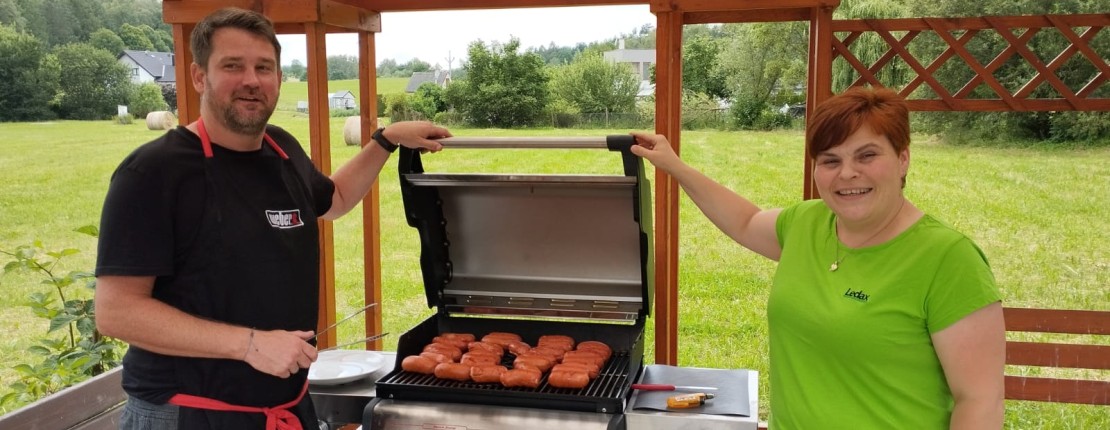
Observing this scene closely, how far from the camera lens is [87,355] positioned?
4094 mm

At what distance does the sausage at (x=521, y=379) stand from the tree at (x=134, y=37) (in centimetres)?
426

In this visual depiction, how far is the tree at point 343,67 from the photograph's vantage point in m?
4.00

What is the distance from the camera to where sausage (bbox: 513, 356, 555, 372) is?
8.12ft

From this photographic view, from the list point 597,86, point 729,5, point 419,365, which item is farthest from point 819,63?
point 597,86

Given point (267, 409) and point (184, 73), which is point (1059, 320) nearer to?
point (267, 409)

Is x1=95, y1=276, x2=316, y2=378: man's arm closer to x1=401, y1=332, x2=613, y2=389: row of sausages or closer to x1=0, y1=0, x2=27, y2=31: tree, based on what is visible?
x1=401, y1=332, x2=613, y2=389: row of sausages

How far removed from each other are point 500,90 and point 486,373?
2.68 m

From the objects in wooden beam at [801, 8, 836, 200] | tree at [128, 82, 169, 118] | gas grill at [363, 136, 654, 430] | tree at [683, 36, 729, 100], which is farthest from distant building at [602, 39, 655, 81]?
tree at [128, 82, 169, 118]

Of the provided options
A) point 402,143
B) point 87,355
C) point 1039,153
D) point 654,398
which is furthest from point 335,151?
point 1039,153

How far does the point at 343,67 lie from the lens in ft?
13.6

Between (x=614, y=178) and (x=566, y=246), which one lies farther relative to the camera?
(x=566, y=246)

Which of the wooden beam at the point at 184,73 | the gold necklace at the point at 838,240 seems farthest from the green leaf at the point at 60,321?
the gold necklace at the point at 838,240

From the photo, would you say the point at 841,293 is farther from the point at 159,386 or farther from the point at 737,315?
the point at 737,315

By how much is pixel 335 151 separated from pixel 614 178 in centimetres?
290
